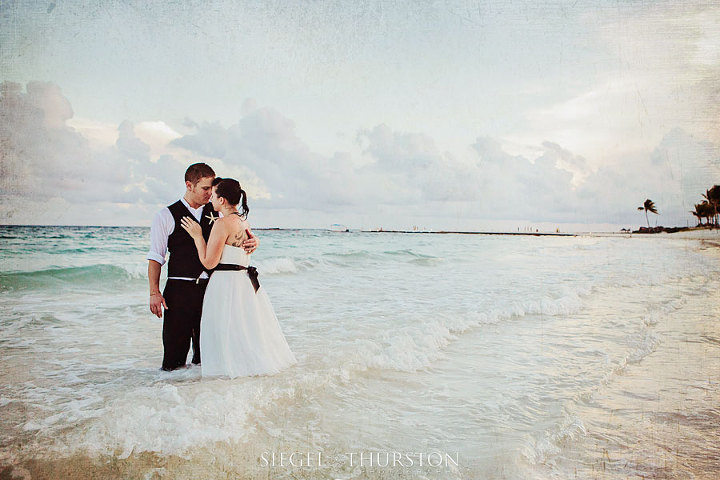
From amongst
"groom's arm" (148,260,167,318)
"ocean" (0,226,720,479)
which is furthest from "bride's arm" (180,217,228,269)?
"ocean" (0,226,720,479)

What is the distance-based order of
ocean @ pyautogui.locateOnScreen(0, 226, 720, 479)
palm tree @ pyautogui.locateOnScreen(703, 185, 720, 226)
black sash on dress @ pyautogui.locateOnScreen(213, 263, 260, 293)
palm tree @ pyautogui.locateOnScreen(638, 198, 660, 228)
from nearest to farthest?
ocean @ pyautogui.locateOnScreen(0, 226, 720, 479) < black sash on dress @ pyautogui.locateOnScreen(213, 263, 260, 293) < palm tree @ pyautogui.locateOnScreen(703, 185, 720, 226) < palm tree @ pyautogui.locateOnScreen(638, 198, 660, 228)

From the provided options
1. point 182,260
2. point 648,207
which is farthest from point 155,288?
point 648,207

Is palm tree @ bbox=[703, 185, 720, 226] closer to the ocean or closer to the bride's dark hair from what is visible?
the ocean

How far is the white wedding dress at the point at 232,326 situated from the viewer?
2578 mm

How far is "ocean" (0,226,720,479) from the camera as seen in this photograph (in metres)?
1.88

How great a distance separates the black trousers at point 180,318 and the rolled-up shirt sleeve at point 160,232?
0.68ft

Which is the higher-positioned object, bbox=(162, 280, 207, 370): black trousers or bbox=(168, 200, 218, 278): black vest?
bbox=(168, 200, 218, 278): black vest

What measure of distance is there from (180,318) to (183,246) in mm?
448

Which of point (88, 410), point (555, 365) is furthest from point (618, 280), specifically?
point (88, 410)

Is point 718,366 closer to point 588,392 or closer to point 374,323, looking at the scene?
point 588,392

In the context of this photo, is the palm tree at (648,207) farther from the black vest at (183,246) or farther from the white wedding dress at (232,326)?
the black vest at (183,246)

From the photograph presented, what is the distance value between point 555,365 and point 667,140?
384cm

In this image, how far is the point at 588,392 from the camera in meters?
2.70

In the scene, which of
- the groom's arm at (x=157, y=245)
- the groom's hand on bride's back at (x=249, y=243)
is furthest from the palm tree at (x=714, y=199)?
the groom's arm at (x=157, y=245)
